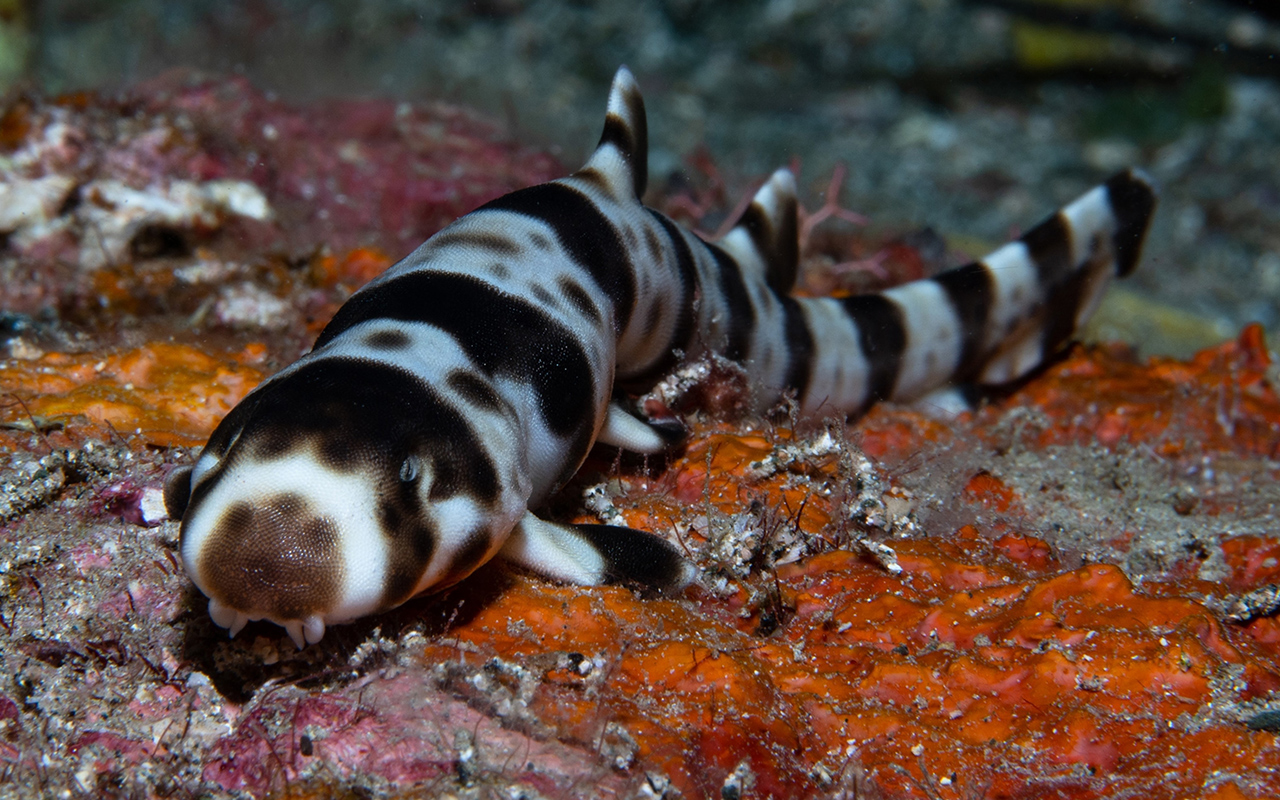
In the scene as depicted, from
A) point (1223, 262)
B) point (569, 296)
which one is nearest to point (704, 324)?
point (569, 296)

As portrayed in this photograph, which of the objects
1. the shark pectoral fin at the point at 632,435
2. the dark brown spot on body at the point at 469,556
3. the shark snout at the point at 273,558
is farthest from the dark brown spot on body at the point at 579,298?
the shark snout at the point at 273,558

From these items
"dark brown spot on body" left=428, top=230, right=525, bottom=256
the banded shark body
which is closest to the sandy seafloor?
the banded shark body

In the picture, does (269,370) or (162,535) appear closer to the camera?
(162,535)

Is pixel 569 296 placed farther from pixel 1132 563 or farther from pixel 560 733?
pixel 1132 563

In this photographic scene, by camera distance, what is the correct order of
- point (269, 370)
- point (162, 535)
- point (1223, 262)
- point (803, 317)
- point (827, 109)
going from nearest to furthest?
1. point (162, 535)
2. point (269, 370)
3. point (803, 317)
4. point (1223, 262)
5. point (827, 109)

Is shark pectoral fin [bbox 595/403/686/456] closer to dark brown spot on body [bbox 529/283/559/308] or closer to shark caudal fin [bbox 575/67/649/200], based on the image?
dark brown spot on body [bbox 529/283/559/308]

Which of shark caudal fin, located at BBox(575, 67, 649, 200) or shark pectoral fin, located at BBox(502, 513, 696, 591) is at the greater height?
shark caudal fin, located at BBox(575, 67, 649, 200)

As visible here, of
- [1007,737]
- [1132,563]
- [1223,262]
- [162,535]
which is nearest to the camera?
[1007,737]

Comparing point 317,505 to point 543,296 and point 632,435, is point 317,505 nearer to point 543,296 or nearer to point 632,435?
point 543,296
